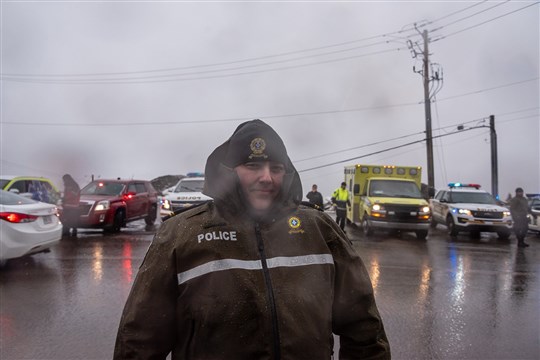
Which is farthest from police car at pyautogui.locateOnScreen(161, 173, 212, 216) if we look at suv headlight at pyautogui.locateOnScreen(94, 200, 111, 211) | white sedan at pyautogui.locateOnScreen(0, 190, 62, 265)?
white sedan at pyautogui.locateOnScreen(0, 190, 62, 265)

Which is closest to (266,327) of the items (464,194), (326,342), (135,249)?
(326,342)

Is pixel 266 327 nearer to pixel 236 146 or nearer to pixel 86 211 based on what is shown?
pixel 236 146

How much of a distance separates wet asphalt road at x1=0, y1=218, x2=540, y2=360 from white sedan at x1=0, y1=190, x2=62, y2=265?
0.45 metres

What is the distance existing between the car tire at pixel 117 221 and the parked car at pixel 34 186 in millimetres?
2244

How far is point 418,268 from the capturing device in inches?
348

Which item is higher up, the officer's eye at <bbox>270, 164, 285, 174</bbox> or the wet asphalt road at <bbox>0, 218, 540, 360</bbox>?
the officer's eye at <bbox>270, 164, 285, 174</bbox>

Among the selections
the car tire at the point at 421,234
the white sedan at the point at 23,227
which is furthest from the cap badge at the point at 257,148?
the car tire at the point at 421,234

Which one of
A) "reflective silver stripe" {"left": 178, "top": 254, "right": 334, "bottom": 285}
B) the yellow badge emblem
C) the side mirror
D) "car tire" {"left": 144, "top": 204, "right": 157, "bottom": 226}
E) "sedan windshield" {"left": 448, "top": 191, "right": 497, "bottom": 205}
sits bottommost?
"car tire" {"left": 144, "top": 204, "right": 157, "bottom": 226}

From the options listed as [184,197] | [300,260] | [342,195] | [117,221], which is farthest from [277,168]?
[342,195]

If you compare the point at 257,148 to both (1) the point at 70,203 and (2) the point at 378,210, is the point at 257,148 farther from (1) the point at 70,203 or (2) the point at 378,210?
(1) the point at 70,203

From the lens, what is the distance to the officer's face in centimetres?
202

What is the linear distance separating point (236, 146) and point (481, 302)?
5.71 m

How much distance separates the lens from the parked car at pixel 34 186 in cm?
1344

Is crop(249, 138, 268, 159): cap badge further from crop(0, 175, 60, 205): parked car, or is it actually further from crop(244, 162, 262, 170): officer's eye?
crop(0, 175, 60, 205): parked car
